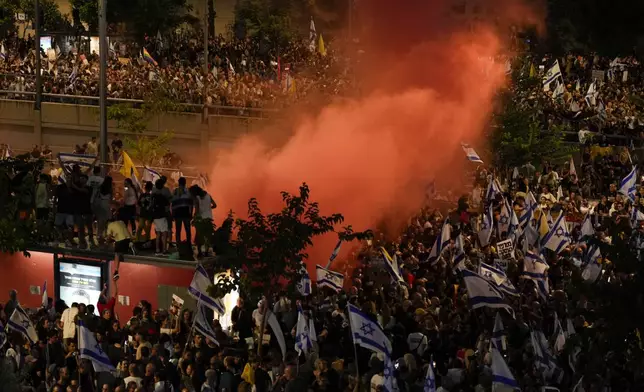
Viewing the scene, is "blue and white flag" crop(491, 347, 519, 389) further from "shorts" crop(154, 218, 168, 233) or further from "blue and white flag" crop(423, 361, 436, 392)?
"shorts" crop(154, 218, 168, 233)

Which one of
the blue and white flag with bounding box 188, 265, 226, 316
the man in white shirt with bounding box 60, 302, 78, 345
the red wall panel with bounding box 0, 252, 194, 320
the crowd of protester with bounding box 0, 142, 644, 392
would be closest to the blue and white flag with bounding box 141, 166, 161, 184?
the crowd of protester with bounding box 0, 142, 644, 392

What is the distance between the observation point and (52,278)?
24.2m

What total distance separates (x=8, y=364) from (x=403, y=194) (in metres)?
13.5

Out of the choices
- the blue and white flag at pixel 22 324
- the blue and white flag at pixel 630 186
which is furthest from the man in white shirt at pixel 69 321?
the blue and white flag at pixel 630 186

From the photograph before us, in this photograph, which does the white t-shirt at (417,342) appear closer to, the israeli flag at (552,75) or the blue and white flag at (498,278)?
the blue and white flag at (498,278)

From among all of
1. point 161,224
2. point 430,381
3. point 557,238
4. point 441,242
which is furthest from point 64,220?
point 430,381

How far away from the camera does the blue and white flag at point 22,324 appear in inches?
821

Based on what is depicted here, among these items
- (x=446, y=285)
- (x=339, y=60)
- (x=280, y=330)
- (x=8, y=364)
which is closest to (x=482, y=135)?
(x=339, y=60)

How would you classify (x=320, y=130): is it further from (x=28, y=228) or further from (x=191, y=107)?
(x=191, y=107)

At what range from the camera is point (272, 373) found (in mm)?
18844

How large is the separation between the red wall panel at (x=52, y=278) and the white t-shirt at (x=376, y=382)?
235 inches

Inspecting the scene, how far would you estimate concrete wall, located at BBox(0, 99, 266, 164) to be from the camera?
41.9 meters

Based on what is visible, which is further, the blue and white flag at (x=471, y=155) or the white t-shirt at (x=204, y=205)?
the blue and white flag at (x=471, y=155)

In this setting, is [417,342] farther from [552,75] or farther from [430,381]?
[552,75]
